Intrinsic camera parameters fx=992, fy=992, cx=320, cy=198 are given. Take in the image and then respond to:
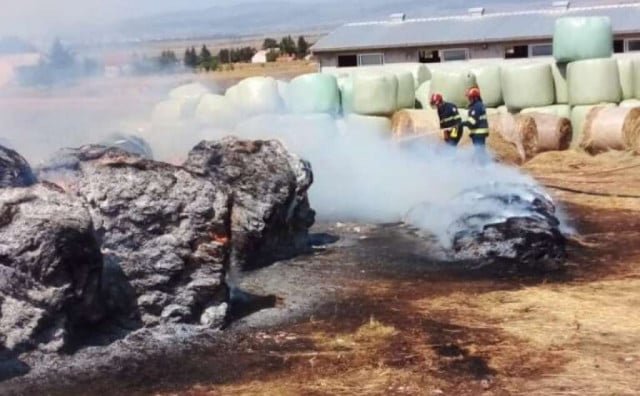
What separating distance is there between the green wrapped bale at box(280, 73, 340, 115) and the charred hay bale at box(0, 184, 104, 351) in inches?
613

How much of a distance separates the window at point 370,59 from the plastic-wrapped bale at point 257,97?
1167cm

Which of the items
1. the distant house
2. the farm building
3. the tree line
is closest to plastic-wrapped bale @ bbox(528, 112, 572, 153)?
the farm building

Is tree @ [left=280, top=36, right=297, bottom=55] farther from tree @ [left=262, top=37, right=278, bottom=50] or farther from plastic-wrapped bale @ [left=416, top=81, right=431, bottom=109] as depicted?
plastic-wrapped bale @ [left=416, top=81, right=431, bottom=109]

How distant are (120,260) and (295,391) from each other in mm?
2397

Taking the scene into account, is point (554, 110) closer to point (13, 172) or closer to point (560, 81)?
point (560, 81)

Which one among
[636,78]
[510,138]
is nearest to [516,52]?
[636,78]

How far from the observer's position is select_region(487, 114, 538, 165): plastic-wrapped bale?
2077cm

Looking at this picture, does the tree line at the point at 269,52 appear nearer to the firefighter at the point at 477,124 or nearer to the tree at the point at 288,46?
the tree at the point at 288,46

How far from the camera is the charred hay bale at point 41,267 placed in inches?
310

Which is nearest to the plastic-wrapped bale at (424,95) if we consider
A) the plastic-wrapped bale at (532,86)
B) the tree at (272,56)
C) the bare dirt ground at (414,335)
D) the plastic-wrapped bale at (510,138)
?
the plastic-wrapped bale at (532,86)

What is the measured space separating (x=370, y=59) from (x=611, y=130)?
53.5ft

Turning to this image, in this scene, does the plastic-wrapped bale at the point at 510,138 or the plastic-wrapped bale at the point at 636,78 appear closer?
the plastic-wrapped bale at the point at 510,138

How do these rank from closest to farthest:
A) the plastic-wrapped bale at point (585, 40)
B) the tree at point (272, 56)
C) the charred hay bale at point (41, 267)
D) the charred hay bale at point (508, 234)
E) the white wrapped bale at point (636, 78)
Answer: the charred hay bale at point (41, 267)
the charred hay bale at point (508, 234)
the white wrapped bale at point (636, 78)
the plastic-wrapped bale at point (585, 40)
the tree at point (272, 56)

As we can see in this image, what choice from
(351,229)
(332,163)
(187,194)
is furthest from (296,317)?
(332,163)
